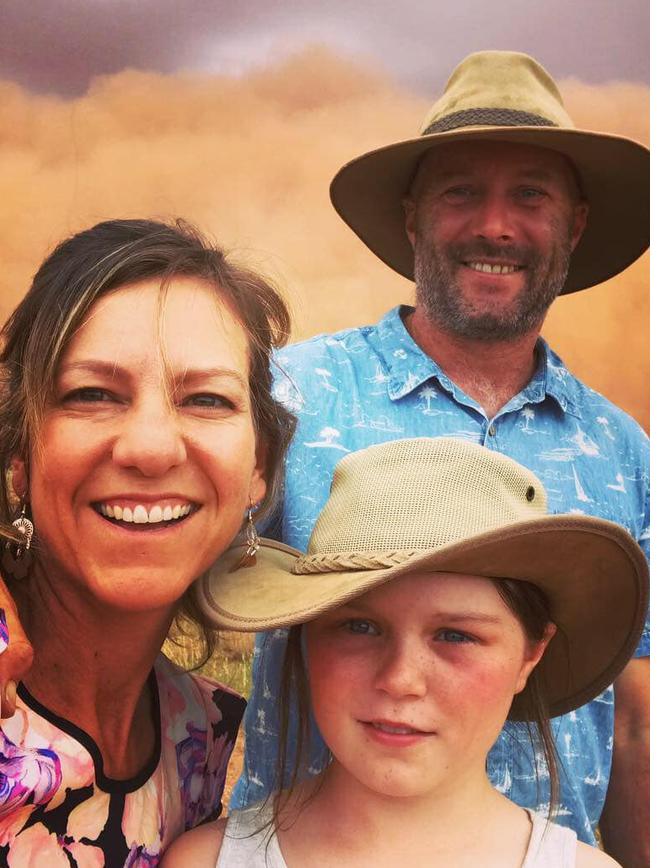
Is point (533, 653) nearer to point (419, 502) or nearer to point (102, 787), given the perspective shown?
point (419, 502)

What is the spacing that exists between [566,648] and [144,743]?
1.89 ft

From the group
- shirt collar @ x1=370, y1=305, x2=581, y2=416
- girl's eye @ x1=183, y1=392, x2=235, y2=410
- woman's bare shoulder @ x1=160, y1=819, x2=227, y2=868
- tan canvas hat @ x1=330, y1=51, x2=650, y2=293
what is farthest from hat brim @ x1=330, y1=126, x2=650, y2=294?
woman's bare shoulder @ x1=160, y1=819, x2=227, y2=868

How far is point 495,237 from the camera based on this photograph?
7.27ft

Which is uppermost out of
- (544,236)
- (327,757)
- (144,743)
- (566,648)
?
(544,236)

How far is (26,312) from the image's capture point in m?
1.38

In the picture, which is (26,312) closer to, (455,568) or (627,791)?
(455,568)

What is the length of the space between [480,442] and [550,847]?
95cm

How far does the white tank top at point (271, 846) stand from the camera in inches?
50.2

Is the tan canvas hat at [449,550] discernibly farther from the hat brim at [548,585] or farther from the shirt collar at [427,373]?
the shirt collar at [427,373]

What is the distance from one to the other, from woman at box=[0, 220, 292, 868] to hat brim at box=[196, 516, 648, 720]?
72 mm

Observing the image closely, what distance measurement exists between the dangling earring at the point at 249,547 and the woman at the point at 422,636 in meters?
0.08

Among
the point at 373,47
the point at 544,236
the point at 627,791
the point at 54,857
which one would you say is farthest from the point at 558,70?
the point at 54,857

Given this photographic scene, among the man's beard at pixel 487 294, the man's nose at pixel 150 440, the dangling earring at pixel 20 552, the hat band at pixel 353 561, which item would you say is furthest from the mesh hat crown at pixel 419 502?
the man's beard at pixel 487 294

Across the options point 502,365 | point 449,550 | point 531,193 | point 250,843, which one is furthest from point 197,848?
point 531,193
